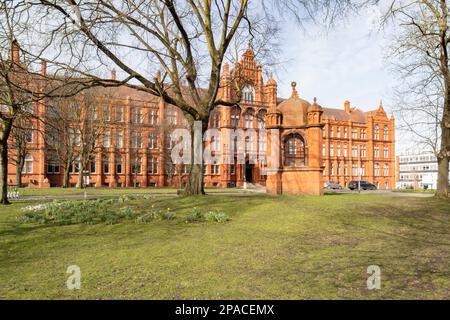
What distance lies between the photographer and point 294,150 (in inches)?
980

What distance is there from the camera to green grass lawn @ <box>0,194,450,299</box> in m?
4.97

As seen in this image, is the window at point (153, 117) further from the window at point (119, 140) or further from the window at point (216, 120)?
the window at point (216, 120)

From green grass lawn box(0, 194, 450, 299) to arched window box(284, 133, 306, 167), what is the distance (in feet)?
41.4

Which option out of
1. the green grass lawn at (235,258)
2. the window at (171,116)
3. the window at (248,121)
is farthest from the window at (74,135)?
the window at (248,121)

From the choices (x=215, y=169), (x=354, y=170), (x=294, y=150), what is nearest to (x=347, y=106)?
(x=354, y=170)

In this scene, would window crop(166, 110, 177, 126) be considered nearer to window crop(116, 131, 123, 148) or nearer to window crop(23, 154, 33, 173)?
window crop(116, 131, 123, 148)

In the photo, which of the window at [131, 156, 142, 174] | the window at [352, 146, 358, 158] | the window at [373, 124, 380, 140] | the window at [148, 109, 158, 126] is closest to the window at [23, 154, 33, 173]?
the window at [131, 156, 142, 174]

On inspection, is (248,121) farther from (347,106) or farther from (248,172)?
(347,106)

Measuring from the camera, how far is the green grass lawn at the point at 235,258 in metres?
4.97

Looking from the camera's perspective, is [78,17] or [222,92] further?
[222,92]
